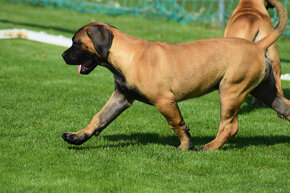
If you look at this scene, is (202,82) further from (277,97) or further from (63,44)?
(63,44)

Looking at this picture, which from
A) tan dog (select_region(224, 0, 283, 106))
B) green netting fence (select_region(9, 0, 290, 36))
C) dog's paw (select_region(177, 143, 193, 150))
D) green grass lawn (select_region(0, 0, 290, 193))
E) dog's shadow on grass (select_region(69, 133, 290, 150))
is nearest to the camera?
green grass lawn (select_region(0, 0, 290, 193))

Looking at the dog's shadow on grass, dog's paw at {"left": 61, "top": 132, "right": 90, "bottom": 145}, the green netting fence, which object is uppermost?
dog's paw at {"left": 61, "top": 132, "right": 90, "bottom": 145}

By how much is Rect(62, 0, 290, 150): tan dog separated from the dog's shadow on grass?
1.48ft

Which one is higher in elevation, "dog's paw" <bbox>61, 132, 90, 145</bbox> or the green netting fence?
"dog's paw" <bbox>61, 132, 90, 145</bbox>

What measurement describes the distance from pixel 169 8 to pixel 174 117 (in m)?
14.0

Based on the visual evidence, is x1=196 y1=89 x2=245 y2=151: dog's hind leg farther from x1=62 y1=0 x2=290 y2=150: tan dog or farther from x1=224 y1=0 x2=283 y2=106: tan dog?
x1=224 y1=0 x2=283 y2=106: tan dog

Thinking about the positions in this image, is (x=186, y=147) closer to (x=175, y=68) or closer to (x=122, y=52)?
(x=175, y=68)

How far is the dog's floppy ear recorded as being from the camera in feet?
20.3

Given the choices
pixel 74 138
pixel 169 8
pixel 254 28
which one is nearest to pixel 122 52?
pixel 74 138

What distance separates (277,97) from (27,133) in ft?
10.9

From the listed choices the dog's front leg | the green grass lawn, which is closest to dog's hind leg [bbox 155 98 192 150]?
the green grass lawn

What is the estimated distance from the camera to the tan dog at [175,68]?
6.16 meters

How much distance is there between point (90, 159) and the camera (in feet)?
19.8

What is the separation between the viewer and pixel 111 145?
674 centimetres
